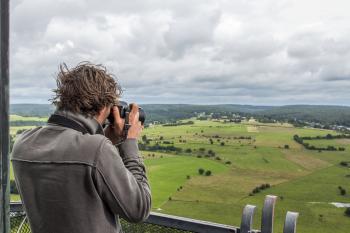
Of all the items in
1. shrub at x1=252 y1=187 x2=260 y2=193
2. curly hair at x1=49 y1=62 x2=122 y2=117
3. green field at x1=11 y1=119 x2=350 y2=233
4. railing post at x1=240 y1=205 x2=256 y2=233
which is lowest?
shrub at x1=252 y1=187 x2=260 y2=193

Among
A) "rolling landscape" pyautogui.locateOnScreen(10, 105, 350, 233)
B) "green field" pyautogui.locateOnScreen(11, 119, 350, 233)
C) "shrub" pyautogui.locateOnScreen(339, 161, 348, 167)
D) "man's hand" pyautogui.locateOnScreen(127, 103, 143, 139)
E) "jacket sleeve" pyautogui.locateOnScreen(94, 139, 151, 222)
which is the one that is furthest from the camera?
"shrub" pyautogui.locateOnScreen(339, 161, 348, 167)

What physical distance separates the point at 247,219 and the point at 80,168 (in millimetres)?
1097

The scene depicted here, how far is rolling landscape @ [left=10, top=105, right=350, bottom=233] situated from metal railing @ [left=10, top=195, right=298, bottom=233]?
17.9 metres

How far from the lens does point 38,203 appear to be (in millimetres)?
1477

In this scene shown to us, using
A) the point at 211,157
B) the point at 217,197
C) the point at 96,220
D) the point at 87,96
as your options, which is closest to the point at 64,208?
the point at 96,220

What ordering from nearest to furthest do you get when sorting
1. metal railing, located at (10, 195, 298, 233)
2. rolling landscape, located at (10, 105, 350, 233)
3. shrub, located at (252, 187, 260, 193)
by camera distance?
metal railing, located at (10, 195, 298, 233) < rolling landscape, located at (10, 105, 350, 233) < shrub, located at (252, 187, 260, 193)

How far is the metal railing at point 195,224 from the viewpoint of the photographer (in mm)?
2053

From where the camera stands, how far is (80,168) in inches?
54.4

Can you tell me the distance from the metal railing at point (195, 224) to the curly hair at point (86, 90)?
0.97 m

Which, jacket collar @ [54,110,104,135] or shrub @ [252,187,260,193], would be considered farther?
shrub @ [252,187,260,193]

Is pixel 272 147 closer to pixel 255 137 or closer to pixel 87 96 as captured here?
pixel 255 137

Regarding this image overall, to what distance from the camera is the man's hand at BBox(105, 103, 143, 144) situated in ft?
5.40

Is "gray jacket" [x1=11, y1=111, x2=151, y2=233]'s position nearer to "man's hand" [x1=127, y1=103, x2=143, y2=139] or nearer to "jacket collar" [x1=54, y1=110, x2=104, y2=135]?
"jacket collar" [x1=54, y1=110, x2=104, y2=135]

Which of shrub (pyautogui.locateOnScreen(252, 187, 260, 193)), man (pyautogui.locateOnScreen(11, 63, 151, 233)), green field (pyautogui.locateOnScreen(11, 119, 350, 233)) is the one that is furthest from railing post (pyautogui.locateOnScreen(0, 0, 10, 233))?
shrub (pyautogui.locateOnScreen(252, 187, 260, 193))
